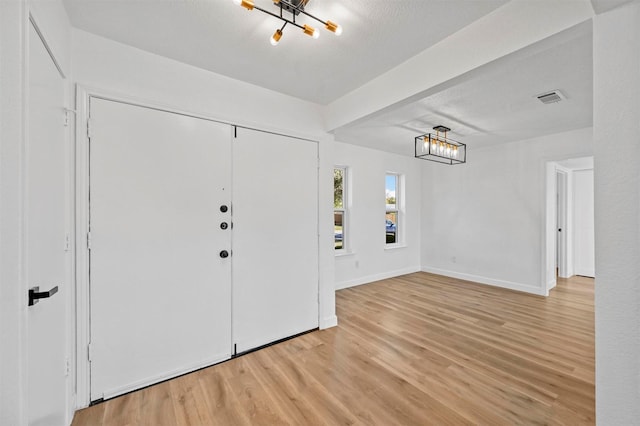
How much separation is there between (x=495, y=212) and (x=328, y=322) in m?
3.70

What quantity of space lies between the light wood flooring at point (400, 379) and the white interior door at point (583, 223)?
272 cm

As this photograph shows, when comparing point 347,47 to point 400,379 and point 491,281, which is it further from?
point 491,281

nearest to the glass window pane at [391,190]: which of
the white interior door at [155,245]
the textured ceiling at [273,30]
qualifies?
the textured ceiling at [273,30]

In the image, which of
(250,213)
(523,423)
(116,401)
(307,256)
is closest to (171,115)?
(250,213)

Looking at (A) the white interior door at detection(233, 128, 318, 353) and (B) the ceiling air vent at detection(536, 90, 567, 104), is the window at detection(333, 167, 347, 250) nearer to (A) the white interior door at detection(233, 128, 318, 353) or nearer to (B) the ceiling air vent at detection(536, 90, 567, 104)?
(A) the white interior door at detection(233, 128, 318, 353)

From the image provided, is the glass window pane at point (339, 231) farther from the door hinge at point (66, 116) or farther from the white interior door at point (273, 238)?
the door hinge at point (66, 116)

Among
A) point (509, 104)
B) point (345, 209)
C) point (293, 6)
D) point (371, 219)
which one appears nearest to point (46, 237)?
point (293, 6)

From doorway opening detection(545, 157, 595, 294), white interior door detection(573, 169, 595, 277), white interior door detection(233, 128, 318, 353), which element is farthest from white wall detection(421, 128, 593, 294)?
white interior door detection(233, 128, 318, 353)

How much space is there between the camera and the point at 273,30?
1865mm

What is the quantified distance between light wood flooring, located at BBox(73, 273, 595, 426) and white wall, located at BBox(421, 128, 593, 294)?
1203mm

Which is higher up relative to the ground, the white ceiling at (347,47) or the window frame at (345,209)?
the white ceiling at (347,47)

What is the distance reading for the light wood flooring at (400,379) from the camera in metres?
1.77

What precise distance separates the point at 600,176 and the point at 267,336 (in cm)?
275

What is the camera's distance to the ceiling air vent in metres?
2.65
